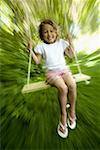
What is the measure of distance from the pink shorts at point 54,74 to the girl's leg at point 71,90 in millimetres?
13

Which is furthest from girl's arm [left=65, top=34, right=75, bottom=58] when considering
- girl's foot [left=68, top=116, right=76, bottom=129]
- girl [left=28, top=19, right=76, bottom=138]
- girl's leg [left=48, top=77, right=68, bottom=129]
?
girl's foot [left=68, top=116, right=76, bottom=129]

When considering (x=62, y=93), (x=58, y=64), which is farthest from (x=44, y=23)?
(x=62, y=93)

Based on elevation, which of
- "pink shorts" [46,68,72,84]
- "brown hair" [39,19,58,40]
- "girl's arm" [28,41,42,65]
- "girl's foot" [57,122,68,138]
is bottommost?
"girl's foot" [57,122,68,138]

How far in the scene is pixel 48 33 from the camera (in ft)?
5.56

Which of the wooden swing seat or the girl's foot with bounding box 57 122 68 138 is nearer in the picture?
the wooden swing seat

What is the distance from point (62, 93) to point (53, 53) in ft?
0.50

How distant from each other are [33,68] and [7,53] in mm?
115

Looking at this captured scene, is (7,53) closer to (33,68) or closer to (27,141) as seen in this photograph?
(33,68)

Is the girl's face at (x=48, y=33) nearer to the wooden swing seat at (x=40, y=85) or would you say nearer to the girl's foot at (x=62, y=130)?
the wooden swing seat at (x=40, y=85)

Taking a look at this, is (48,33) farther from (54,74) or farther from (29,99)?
(29,99)

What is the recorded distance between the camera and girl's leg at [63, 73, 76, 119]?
5.55 feet

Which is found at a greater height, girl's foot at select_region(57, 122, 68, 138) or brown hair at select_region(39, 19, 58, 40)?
brown hair at select_region(39, 19, 58, 40)

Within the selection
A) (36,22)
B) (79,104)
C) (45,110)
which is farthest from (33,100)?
(36,22)

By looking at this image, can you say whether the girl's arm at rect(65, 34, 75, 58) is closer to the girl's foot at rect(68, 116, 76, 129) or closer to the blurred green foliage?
the blurred green foliage
